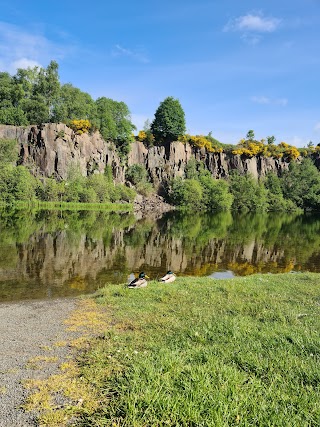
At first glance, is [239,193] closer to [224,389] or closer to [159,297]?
[159,297]

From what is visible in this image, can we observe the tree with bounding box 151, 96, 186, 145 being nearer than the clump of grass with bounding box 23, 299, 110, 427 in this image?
No

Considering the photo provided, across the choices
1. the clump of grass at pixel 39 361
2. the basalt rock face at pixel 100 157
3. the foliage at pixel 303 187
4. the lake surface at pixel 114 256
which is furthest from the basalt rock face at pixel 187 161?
the clump of grass at pixel 39 361

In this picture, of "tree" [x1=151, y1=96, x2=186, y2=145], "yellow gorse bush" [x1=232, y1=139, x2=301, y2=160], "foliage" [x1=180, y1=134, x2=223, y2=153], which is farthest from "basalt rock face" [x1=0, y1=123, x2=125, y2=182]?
"yellow gorse bush" [x1=232, y1=139, x2=301, y2=160]

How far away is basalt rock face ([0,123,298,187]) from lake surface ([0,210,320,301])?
158 feet

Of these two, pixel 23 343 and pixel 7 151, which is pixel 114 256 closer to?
pixel 23 343

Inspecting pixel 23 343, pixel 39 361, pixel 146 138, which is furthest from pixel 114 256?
pixel 146 138

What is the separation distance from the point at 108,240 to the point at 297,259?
18.3 m

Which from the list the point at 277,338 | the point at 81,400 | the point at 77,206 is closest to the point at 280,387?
the point at 277,338

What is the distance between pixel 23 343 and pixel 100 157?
94.6 meters

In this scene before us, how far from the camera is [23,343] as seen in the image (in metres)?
9.73

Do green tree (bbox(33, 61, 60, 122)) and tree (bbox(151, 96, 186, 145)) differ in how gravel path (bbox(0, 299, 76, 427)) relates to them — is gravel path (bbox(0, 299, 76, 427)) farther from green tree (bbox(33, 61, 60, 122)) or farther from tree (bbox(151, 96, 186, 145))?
tree (bbox(151, 96, 186, 145))

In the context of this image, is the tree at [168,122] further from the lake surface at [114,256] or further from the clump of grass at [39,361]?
the clump of grass at [39,361]

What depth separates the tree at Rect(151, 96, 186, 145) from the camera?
117 meters

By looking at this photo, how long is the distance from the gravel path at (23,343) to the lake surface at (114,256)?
9.18ft
